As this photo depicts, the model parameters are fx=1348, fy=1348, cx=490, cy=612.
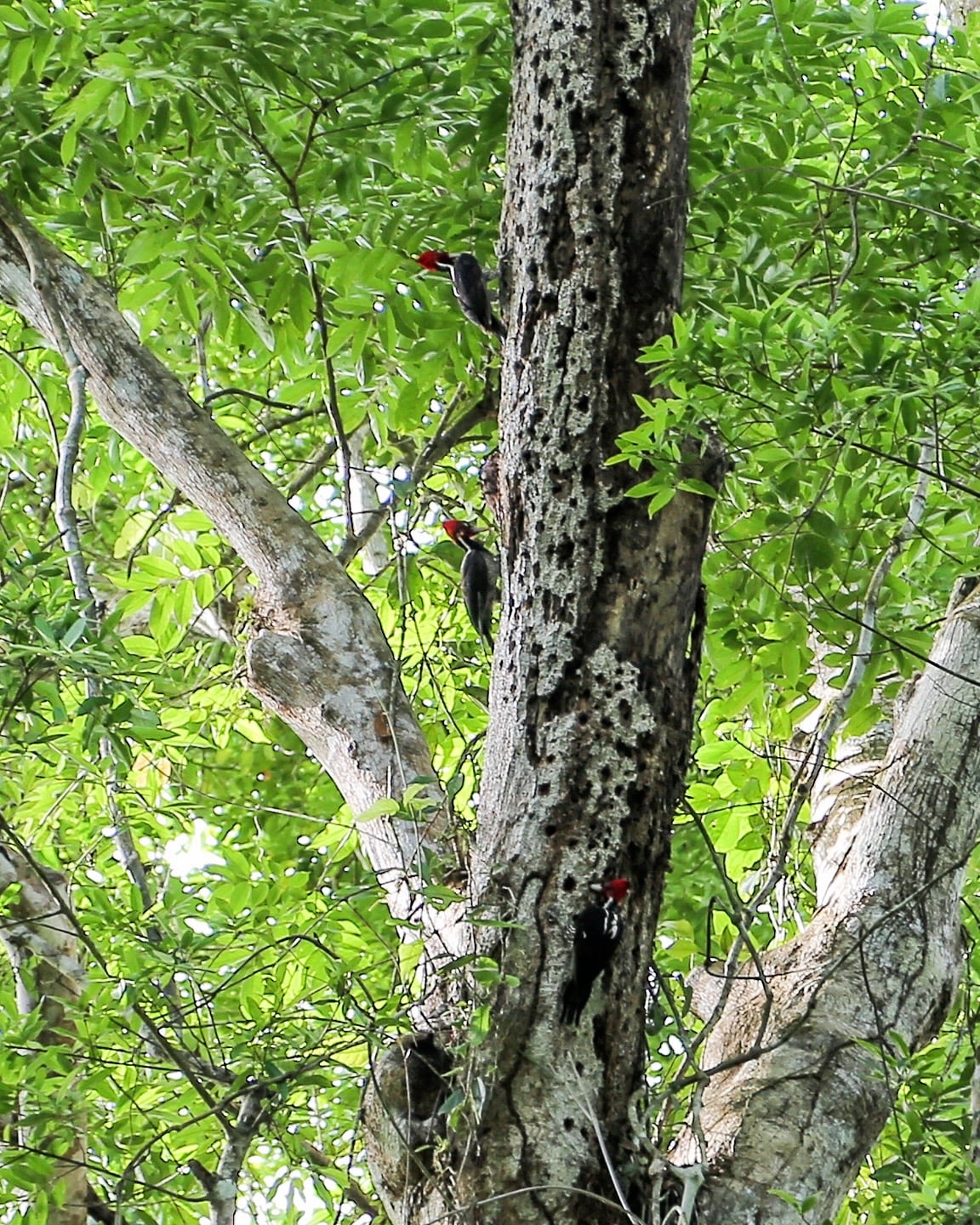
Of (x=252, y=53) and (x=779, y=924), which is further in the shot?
(x=779, y=924)

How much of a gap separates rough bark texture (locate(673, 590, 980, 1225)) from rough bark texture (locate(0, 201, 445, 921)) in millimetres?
700

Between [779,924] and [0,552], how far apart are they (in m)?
1.81

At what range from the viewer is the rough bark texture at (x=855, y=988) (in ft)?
7.32

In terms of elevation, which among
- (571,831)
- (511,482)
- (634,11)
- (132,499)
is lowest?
(571,831)

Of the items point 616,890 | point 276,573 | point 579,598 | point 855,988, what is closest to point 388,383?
point 276,573

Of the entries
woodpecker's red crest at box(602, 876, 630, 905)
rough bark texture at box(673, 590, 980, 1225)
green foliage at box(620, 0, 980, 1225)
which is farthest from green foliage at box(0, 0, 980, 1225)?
woodpecker's red crest at box(602, 876, 630, 905)

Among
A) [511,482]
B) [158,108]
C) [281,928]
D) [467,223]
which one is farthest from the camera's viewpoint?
[467,223]

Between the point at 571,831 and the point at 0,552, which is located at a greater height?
the point at 0,552

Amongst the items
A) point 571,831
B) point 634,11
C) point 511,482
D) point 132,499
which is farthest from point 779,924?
point 132,499

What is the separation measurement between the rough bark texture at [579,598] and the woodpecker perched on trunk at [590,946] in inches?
0.8

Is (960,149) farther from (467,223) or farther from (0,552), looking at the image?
(0,552)

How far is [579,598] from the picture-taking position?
2299mm

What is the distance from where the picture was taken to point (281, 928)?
2.58 m

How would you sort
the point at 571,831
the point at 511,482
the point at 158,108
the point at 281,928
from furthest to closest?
the point at 158,108
the point at 281,928
the point at 511,482
the point at 571,831
